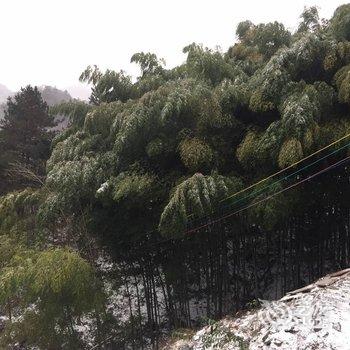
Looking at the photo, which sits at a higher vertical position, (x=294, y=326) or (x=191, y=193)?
(x=191, y=193)

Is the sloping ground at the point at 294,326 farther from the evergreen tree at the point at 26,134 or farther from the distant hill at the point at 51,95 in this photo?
the distant hill at the point at 51,95

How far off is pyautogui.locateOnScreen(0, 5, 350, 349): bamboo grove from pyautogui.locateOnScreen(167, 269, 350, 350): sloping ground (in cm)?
111

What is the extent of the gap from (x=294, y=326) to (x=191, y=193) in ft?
5.43

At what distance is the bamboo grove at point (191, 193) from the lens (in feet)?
14.2

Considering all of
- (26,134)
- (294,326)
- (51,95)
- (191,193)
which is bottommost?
(294,326)

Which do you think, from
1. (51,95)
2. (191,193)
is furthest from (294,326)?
(51,95)

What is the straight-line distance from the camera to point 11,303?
637 centimetres

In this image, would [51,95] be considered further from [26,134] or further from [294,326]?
[294,326]

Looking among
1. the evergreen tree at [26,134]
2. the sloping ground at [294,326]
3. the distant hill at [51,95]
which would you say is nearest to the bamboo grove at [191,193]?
the sloping ground at [294,326]

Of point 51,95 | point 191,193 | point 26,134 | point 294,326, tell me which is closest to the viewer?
point 294,326

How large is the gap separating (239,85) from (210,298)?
3.87 m

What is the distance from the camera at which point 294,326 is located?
313 cm

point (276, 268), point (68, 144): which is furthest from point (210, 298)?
point (68, 144)

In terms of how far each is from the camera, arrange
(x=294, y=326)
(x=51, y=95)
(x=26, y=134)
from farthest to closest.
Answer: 1. (x=51, y=95)
2. (x=26, y=134)
3. (x=294, y=326)
